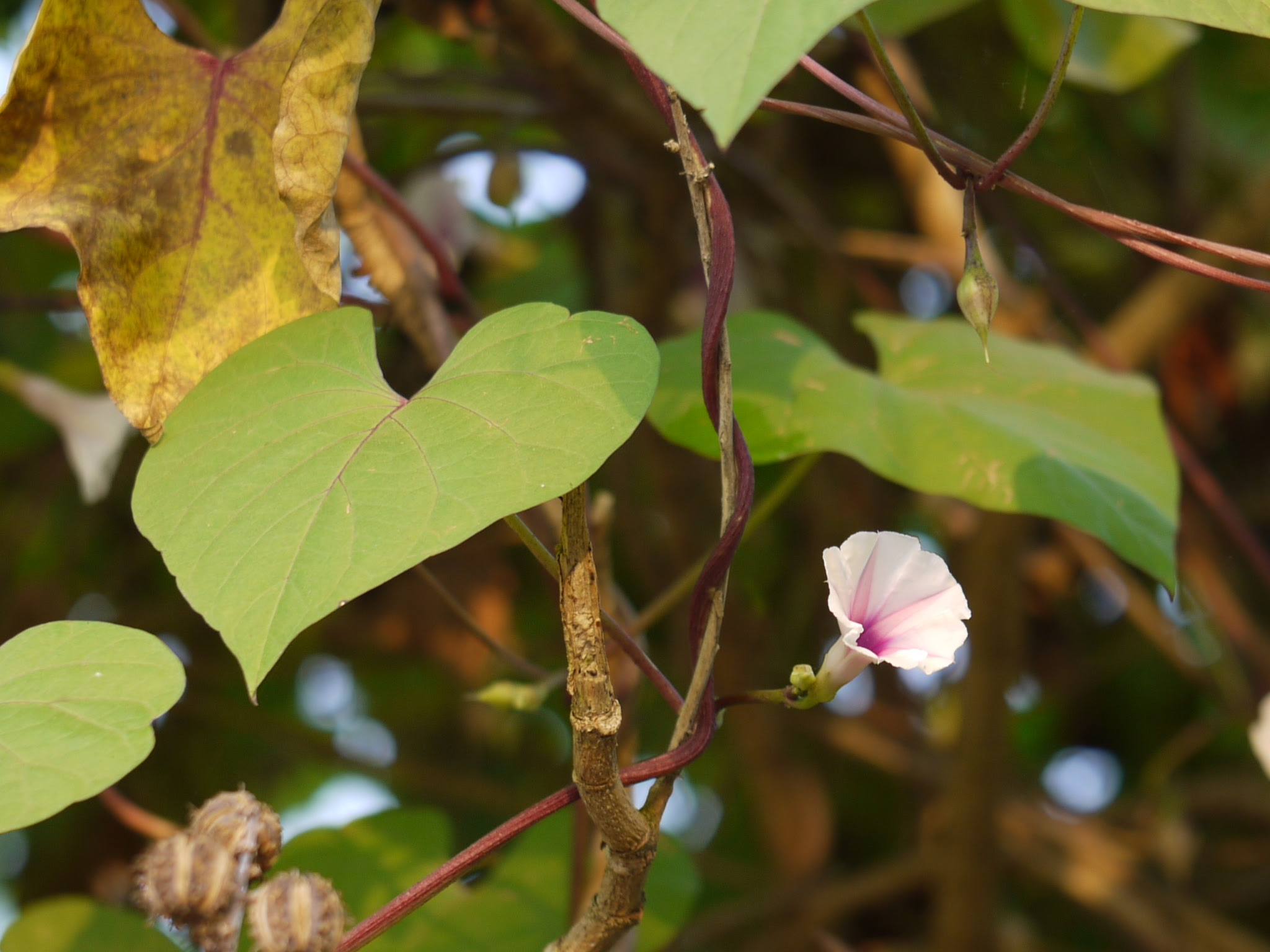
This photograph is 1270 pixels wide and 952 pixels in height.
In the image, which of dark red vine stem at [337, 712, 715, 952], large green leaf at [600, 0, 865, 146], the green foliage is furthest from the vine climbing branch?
the green foliage

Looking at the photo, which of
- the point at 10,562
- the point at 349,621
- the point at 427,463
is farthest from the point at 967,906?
the point at 10,562

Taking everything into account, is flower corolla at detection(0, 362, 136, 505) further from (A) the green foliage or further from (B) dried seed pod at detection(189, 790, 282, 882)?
(A) the green foliage

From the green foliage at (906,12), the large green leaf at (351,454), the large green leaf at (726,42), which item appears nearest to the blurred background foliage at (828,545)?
the green foliage at (906,12)

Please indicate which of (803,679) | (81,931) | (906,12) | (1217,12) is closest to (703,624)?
(803,679)

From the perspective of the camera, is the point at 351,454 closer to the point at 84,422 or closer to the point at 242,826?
the point at 242,826

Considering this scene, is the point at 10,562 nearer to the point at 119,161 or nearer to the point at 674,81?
the point at 119,161
